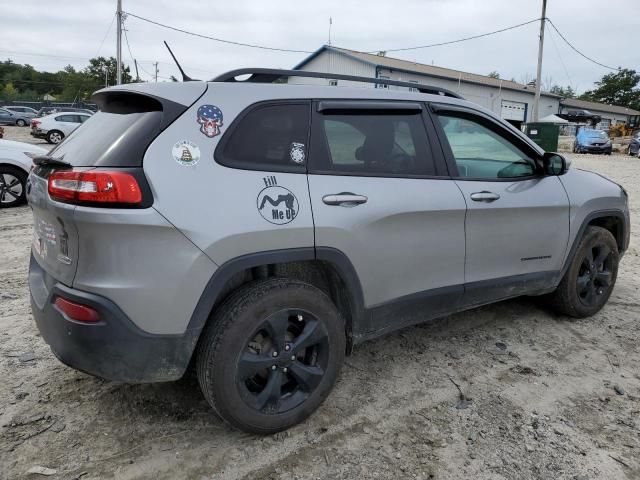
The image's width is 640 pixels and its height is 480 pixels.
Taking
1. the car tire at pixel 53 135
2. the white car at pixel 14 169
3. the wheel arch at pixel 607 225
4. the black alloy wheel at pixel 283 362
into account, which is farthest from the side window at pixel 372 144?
the car tire at pixel 53 135

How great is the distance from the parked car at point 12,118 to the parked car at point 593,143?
39.8 meters

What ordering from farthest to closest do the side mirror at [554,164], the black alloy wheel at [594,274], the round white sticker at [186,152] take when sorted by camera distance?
the black alloy wheel at [594,274] → the side mirror at [554,164] → the round white sticker at [186,152]

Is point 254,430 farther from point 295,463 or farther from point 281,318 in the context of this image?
point 281,318

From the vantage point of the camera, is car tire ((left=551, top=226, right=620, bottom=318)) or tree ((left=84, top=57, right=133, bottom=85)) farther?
tree ((left=84, top=57, right=133, bottom=85))

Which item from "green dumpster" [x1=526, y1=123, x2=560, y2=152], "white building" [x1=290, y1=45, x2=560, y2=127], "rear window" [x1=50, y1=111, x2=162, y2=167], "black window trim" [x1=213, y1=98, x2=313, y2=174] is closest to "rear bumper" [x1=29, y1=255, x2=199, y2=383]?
"rear window" [x1=50, y1=111, x2=162, y2=167]

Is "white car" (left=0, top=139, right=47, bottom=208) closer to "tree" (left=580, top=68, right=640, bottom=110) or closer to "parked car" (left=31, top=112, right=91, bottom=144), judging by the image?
"parked car" (left=31, top=112, right=91, bottom=144)

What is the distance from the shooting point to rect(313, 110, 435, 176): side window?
8.69ft

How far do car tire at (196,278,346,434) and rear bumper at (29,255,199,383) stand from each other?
0.14m

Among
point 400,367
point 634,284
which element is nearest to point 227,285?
point 400,367

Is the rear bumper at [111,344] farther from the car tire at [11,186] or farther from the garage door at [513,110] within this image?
the garage door at [513,110]

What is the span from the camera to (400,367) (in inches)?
131

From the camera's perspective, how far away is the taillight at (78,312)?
6.90ft

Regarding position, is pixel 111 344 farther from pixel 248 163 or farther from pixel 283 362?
pixel 248 163

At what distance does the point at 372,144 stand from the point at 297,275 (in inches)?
33.5
